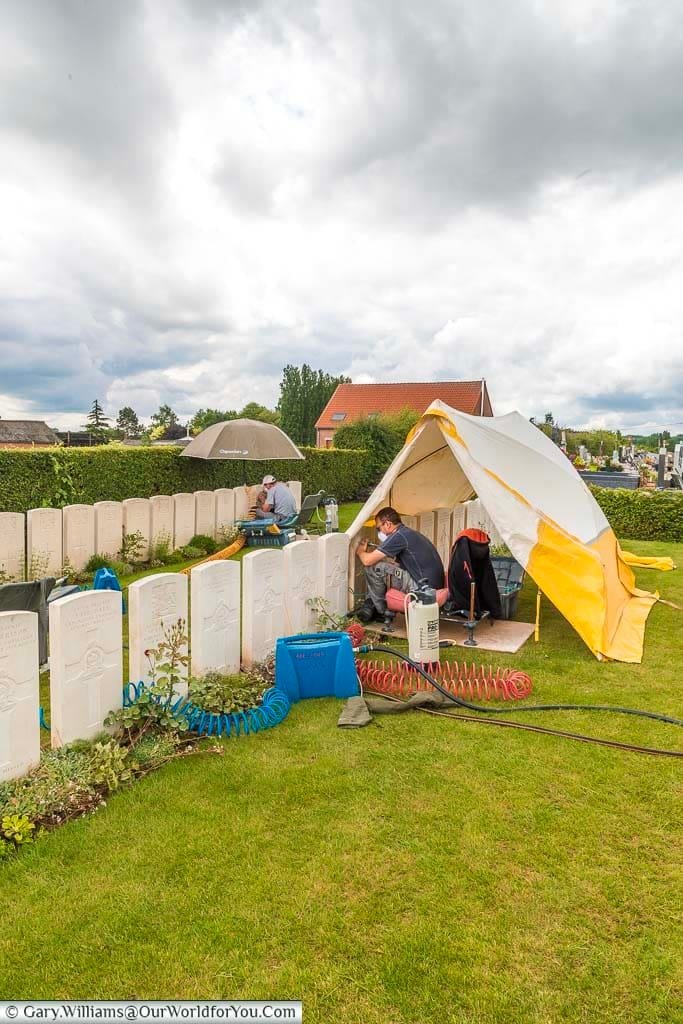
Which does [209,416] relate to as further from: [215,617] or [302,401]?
[215,617]

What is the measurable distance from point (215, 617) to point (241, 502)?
9223 mm

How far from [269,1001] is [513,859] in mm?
1376

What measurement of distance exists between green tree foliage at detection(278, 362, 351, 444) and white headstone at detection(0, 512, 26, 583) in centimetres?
5461

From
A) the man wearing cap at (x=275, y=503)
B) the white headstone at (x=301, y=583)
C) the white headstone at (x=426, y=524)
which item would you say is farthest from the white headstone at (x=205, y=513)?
the white headstone at (x=301, y=583)

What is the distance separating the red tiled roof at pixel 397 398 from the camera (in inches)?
1948

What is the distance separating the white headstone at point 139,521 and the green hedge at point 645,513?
10434 millimetres

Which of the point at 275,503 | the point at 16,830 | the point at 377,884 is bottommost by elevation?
Answer: the point at 377,884

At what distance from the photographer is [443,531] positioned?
10.2 m

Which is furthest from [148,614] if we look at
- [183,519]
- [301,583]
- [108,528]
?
[183,519]

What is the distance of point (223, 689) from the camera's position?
4.62 m

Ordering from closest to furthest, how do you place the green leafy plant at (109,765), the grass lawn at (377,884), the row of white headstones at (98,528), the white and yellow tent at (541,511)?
the grass lawn at (377,884)
the green leafy plant at (109,765)
the white and yellow tent at (541,511)
the row of white headstones at (98,528)

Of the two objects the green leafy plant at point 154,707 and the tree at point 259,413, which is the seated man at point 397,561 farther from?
the tree at point 259,413

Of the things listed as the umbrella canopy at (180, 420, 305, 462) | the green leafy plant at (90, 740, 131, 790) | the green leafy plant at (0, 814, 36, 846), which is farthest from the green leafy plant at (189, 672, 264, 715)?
the umbrella canopy at (180, 420, 305, 462)

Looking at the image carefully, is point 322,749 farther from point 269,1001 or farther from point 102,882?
point 269,1001
